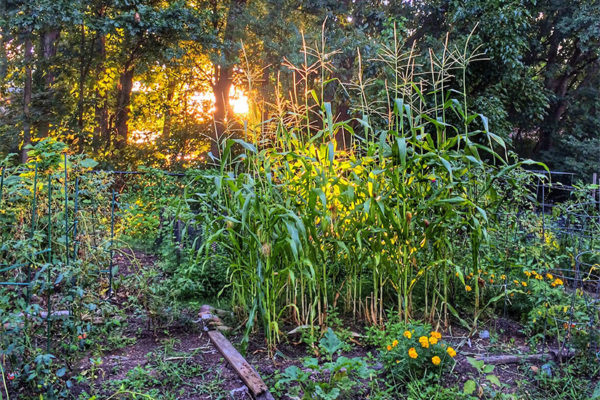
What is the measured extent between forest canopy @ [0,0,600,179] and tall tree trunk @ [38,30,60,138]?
0.09 feet

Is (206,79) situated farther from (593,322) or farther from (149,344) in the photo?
(593,322)

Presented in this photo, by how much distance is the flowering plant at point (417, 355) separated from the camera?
6.81 feet

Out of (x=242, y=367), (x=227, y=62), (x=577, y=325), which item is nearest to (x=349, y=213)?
(x=242, y=367)

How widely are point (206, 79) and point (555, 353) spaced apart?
30.4 ft

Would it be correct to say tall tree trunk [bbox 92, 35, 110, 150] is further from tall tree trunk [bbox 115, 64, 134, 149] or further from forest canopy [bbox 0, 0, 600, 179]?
tall tree trunk [bbox 115, 64, 134, 149]

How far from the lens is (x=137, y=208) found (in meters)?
4.98

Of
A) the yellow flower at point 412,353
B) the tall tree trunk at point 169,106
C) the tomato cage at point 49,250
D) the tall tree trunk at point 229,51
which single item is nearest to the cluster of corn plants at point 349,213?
the yellow flower at point 412,353

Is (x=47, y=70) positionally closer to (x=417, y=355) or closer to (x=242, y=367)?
(x=242, y=367)

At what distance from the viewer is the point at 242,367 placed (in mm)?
2158

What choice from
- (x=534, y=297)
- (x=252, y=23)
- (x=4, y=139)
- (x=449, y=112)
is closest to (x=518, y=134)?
(x=449, y=112)

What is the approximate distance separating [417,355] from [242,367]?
2.82 feet

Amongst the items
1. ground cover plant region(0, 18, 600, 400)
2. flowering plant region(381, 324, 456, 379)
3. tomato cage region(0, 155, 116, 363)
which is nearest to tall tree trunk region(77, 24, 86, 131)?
tomato cage region(0, 155, 116, 363)

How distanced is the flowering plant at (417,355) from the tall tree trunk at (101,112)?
901 centimetres

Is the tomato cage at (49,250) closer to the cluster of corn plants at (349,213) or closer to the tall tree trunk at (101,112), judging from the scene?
the cluster of corn plants at (349,213)
